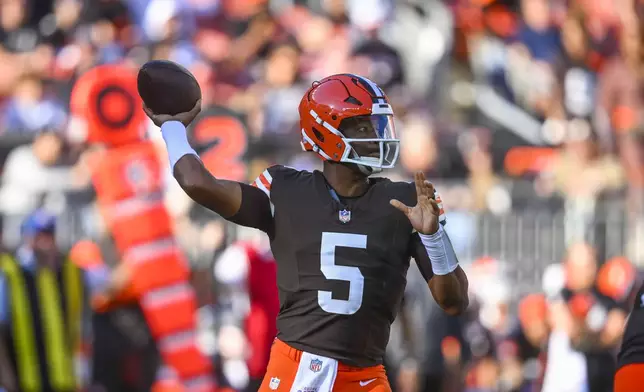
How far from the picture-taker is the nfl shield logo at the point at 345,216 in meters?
5.07

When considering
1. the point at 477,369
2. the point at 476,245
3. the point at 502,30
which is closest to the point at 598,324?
the point at 477,369

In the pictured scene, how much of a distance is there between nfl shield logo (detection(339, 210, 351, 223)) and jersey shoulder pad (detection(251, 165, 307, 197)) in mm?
282

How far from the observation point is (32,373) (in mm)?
9148

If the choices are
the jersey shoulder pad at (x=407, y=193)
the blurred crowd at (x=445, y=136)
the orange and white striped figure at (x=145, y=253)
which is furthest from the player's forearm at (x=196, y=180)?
the orange and white striped figure at (x=145, y=253)

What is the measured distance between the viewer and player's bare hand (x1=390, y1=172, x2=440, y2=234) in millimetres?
4824

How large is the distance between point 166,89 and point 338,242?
0.91 m

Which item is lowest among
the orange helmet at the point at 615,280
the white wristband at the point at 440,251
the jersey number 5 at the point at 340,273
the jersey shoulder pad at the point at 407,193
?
the orange helmet at the point at 615,280

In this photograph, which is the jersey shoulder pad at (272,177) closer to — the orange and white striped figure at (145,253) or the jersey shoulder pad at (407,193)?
the jersey shoulder pad at (407,193)

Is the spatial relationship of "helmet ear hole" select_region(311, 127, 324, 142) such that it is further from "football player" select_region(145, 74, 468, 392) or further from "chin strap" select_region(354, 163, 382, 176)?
"chin strap" select_region(354, 163, 382, 176)

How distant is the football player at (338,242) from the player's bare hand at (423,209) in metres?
0.01

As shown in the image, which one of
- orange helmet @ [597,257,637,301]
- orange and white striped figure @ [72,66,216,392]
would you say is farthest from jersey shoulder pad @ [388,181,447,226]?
orange and white striped figure @ [72,66,216,392]

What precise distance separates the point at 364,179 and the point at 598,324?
518 cm

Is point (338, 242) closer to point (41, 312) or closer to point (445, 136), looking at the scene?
point (41, 312)

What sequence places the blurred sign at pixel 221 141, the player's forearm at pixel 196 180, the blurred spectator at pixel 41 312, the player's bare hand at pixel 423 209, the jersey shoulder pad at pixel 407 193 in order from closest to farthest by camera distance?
the player's bare hand at pixel 423 209
the player's forearm at pixel 196 180
the jersey shoulder pad at pixel 407 193
the blurred spectator at pixel 41 312
the blurred sign at pixel 221 141
